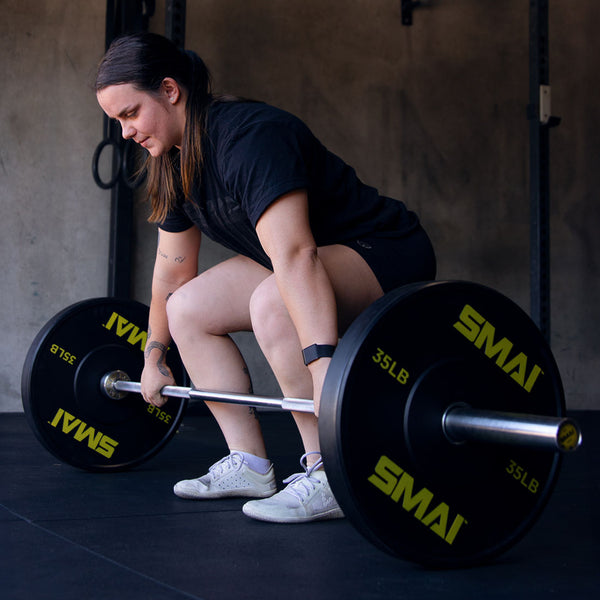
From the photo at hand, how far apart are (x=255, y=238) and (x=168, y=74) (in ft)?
1.26

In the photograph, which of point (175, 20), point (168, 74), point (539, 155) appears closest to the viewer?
point (168, 74)

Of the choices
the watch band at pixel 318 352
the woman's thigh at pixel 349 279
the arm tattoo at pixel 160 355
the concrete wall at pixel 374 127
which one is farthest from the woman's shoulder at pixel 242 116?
the concrete wall at pixel 374 127

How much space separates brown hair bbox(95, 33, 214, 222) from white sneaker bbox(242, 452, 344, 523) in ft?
2.19

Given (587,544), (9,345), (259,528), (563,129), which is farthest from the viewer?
(563,129)

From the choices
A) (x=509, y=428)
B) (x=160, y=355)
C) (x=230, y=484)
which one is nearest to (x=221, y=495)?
(x=230, y=484)

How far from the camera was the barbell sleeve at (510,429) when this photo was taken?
1.06m

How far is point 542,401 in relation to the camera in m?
1.29

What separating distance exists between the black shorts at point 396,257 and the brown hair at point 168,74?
378mm

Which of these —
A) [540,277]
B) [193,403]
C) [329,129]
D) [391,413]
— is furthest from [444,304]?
[329,129]

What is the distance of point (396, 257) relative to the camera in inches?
62.4

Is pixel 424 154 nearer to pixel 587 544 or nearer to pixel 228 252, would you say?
pixel 228 252

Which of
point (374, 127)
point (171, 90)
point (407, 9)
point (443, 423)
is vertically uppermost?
point (407, 9)

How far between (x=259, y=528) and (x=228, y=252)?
9.06 ft

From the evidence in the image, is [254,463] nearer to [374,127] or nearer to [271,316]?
[271,316]
